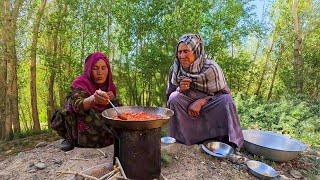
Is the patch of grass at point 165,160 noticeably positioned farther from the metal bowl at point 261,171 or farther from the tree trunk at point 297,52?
the tree trunk at point 297,52

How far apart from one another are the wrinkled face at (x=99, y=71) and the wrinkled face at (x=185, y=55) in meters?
0.83

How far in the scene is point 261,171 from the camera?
3.23 meters

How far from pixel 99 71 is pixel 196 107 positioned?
112 cm

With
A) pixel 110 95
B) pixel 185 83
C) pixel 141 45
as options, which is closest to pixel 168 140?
pixel 185 83

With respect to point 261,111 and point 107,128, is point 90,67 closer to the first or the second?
point 107,128

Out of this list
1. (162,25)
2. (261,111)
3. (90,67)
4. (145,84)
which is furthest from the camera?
(145,84)

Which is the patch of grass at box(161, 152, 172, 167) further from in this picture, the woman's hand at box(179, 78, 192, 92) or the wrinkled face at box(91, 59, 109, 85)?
the wrinkled face at box(91, 59, 109, 85)

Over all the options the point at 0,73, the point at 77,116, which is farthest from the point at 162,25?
the point at 77,116

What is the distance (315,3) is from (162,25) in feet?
23.4

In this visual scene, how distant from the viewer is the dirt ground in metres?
3.13

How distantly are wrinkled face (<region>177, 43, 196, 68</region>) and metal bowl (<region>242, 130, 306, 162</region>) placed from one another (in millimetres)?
1206

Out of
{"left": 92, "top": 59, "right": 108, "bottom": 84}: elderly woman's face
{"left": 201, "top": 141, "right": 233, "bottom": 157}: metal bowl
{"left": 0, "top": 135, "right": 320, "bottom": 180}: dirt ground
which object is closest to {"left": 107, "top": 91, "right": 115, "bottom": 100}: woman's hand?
{"left": 92, "top": 59, "right": 108, "bottom": 84}: elderly woman's face

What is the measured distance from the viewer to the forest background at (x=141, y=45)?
7.83m

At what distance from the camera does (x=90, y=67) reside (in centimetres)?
333
